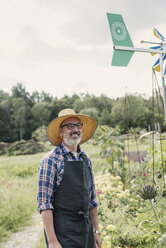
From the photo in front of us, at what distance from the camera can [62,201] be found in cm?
151

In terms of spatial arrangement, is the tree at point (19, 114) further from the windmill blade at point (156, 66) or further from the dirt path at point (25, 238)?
→ the windmill blade at point (156, 66)

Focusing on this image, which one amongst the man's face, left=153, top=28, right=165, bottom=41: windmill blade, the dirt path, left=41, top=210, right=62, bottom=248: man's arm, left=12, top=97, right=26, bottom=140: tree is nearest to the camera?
left=41, top=210, right=62, bottom=248: man's arm

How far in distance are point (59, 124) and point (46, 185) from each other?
0.49 meters

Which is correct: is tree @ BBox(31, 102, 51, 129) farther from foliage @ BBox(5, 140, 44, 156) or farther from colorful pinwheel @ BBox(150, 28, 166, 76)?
colorful pinwheel @ BBox(150, 28, 166, 76)

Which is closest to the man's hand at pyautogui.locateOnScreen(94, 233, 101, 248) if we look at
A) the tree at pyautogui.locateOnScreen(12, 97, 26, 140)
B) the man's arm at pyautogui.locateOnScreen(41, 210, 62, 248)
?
the man's arm at pyautogui.locateOnScreen(41, 210, 62, 248)

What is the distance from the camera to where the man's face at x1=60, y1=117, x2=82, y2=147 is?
1.69 metres

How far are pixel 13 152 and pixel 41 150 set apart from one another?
2.02 metres

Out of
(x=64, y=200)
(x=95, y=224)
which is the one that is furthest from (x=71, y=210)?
(x=95, y=224)

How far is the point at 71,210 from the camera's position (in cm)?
152

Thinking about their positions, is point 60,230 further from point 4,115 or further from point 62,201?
point 4,115

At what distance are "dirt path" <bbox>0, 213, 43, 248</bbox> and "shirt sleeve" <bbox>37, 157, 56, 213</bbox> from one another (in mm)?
1832

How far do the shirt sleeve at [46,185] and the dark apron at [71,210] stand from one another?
58 millimetres

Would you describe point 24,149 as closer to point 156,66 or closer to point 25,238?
point 25,238

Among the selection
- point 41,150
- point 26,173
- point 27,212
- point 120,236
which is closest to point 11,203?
point 27,212
